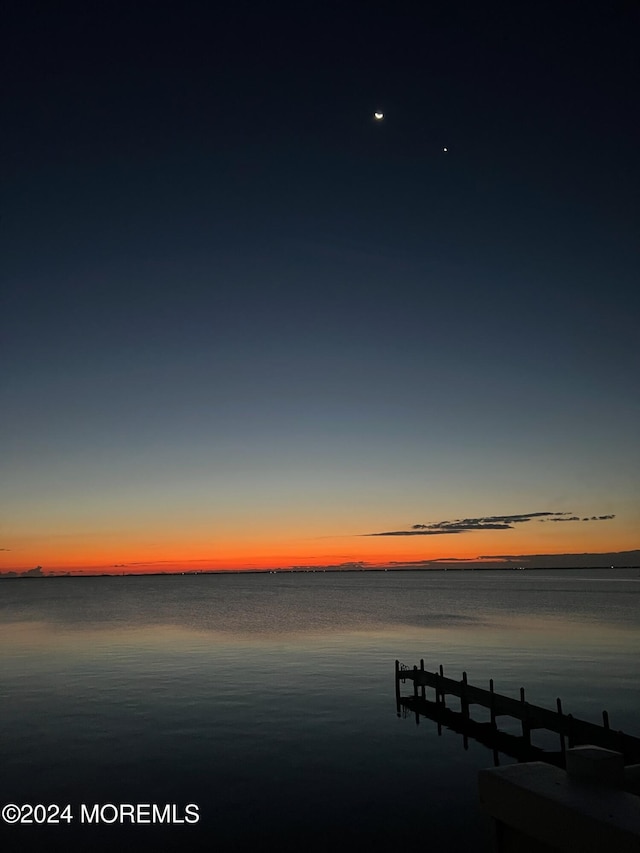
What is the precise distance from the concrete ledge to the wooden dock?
57.2 ft

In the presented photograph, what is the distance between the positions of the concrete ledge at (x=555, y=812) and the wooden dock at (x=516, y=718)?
57.2 feet

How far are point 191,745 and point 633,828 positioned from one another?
28714mm

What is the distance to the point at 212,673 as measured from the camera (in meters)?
49.0

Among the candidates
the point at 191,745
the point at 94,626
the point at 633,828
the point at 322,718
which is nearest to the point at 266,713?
the point at 322,718

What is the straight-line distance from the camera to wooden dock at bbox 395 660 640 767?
22641mm

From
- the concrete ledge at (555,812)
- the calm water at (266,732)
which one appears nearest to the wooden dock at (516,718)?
the calm water at (266,732)

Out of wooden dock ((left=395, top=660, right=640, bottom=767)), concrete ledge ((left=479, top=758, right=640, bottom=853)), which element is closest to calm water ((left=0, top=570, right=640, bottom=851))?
wooden dock ((left=395, top=660, right=640, bottom=767))

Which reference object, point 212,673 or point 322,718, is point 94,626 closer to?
point 212,673

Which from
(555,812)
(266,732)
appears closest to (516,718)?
(266,732)

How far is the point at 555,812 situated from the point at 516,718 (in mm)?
28457

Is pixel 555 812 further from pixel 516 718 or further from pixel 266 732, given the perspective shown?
pixel 266 732

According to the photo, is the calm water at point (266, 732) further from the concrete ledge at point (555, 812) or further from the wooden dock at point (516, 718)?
the concrete ledge at point (555, 812)

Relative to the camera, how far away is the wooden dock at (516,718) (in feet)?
74.3

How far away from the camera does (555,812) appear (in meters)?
4.87
